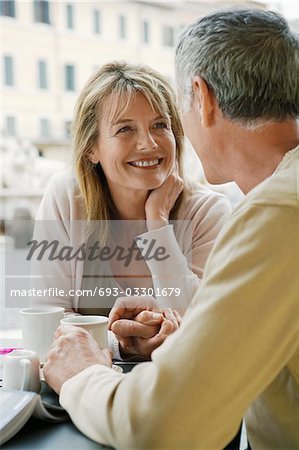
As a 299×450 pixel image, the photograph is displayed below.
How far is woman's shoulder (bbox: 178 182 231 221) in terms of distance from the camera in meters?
1.65

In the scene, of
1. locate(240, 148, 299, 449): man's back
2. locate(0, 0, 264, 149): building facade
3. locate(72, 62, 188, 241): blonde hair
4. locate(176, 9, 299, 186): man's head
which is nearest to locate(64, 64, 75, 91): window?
locate(0, 0, 264, 149): building facade

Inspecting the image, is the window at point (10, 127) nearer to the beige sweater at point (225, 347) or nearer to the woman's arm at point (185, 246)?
the woman's arm at point (185, 246)

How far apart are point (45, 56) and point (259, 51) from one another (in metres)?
2.29

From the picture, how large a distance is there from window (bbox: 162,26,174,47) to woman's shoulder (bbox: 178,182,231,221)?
2.70ft

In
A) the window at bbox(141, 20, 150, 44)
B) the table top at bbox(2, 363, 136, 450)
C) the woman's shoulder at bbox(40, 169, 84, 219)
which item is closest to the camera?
the table top at bbox(2, 363, 136, 450)

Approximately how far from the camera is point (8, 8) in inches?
96.1

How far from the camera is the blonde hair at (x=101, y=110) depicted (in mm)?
1565

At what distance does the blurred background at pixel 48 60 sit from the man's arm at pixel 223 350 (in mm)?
1459

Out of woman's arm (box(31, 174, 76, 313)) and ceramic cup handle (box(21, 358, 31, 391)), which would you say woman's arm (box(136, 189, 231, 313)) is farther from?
ceramic cup handle (box(21, 358, 31, 391))

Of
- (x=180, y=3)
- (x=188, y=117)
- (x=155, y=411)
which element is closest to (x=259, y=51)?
(x=188, y=117)

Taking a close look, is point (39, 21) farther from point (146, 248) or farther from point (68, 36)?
point (146, 248)

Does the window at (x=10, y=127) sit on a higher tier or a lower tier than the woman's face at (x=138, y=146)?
lower

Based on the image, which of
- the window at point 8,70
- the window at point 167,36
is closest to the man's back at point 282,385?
the window at point 167,36

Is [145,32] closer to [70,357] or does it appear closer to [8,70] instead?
[8,70]
